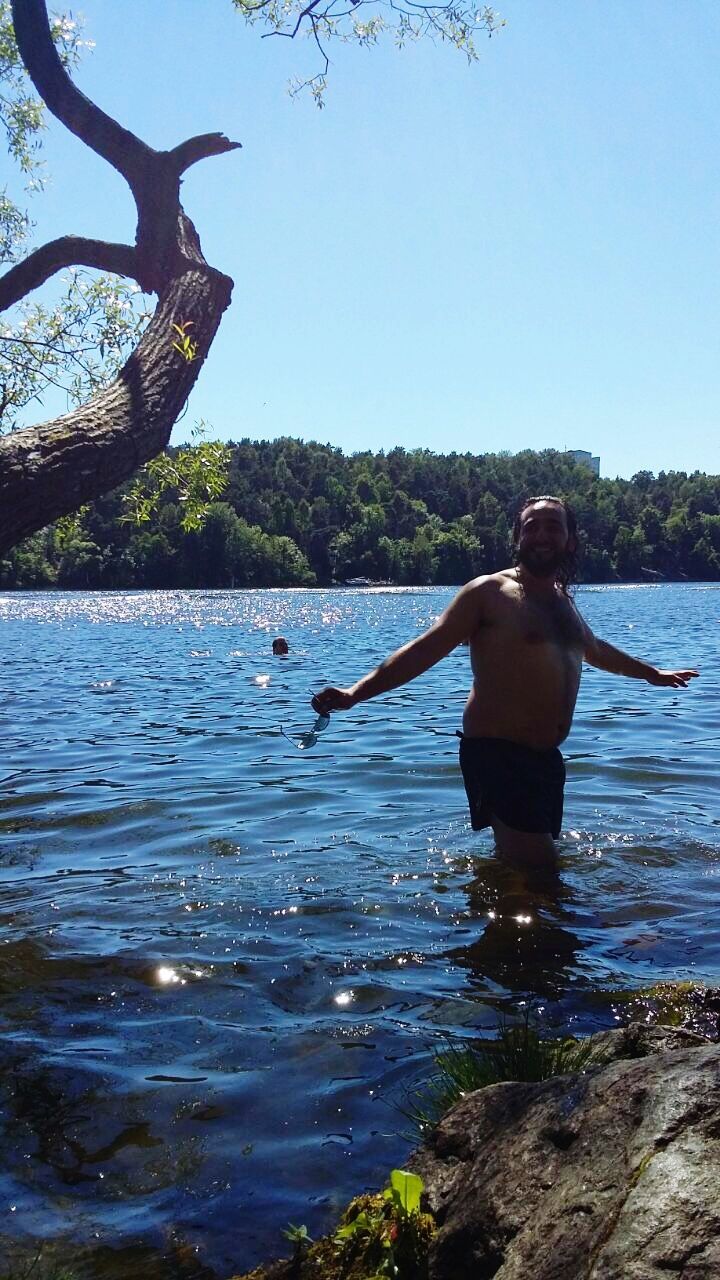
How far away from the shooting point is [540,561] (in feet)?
20.9

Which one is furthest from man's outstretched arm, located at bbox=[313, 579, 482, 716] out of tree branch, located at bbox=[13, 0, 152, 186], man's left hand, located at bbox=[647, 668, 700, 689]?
tree branch, located at bbox=[13, 0, 152, 186]

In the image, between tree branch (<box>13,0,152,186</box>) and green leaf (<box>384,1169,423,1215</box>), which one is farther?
tree branch (<box>13,0,152,186</box>)

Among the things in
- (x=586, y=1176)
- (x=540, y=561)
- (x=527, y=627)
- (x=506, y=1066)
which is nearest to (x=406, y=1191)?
(x=586, y=1176)

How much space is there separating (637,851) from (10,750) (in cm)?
879

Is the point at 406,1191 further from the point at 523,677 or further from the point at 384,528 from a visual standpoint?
the point at 384,528

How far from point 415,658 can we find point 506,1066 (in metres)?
2.77

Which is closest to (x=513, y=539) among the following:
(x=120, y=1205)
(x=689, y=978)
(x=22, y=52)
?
(x=689, y=978)

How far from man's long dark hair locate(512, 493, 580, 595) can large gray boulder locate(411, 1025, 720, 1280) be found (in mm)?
4007

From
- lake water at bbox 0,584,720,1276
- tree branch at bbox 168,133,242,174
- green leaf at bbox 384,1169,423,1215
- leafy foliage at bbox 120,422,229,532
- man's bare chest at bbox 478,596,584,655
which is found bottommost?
lake water at bbox 0,584,720,1276

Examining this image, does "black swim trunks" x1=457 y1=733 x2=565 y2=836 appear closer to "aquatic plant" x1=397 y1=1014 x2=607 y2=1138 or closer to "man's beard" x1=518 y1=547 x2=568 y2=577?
"man's beard" x1=518 y1=547 x2=568 y2=577

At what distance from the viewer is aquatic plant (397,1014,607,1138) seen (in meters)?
3.45

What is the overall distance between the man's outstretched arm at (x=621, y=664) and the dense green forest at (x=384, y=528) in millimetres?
110019

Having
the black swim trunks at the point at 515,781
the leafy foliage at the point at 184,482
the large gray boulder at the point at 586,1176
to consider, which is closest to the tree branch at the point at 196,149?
the leafy foliage at the point at 184,482

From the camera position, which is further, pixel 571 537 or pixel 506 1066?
pixel 571 537
